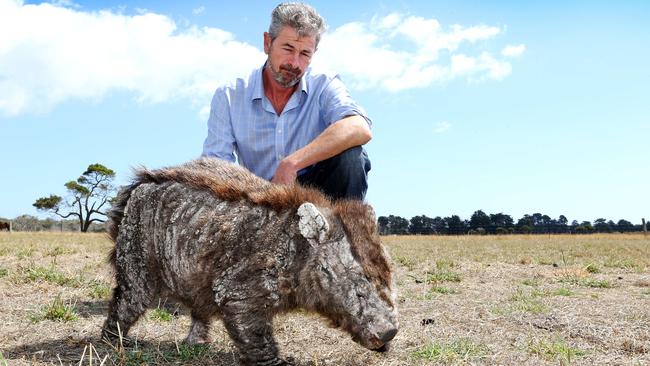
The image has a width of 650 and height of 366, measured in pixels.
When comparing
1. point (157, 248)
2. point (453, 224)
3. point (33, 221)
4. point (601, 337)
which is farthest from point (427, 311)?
point (33, 221)

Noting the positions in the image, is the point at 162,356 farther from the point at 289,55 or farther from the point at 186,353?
the point at 289,55

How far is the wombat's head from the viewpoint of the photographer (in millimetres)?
3137

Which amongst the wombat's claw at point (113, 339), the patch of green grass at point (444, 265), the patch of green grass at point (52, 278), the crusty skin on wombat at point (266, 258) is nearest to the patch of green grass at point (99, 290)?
the patch of green grass at point (52, 278)

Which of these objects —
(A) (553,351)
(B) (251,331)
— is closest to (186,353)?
(B) (251,331)

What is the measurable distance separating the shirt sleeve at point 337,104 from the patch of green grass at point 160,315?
210 centimetres

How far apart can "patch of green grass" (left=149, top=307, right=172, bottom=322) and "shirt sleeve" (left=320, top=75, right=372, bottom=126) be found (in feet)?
6.90

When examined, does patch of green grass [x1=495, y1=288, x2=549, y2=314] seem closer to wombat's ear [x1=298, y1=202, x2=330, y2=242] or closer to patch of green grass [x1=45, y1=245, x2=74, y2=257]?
wombat's ear [x1=298, y1=202, x2=330, y2=242]

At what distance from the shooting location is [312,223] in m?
3.22

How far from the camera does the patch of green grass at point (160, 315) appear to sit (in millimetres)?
5078

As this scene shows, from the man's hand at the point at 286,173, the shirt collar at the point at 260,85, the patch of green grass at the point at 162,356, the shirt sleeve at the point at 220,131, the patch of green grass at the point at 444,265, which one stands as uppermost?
the shirt collar at the point at 260,85

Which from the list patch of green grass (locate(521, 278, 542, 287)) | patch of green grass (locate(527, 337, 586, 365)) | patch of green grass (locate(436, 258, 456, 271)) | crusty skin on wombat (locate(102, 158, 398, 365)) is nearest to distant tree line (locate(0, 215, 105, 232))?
patch of green grass (locate(436, 258, 456, 271))

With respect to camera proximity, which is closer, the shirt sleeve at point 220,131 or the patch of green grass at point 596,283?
the shirt sleeve at point 220,131

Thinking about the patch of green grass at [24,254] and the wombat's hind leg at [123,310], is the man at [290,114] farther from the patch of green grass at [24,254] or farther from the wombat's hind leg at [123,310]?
the patch of green grass at [24,254]

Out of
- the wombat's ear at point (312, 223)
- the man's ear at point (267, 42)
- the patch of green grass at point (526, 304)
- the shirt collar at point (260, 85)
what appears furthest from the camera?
the patch of green grass at point (526, 304)
